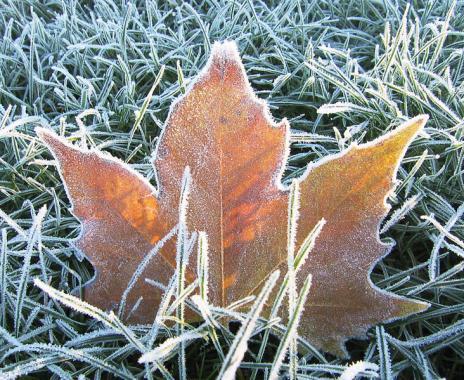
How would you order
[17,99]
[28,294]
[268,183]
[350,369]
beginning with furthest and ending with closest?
[17,99], [28,294], [268,183], [350,369]

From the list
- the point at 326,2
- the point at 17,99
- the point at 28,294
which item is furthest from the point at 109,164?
the point at 326,2

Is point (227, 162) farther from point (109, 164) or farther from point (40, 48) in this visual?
point (40, 48)

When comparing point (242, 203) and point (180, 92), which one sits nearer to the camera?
point (242, 203)
